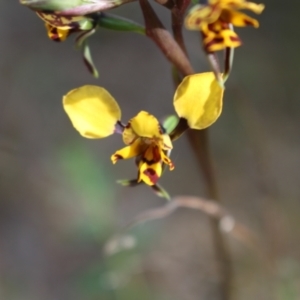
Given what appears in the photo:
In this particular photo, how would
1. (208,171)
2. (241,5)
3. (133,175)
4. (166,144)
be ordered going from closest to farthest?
(241,5) → (166,144) → (208,171) → (133,175)

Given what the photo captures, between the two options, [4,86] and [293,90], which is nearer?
[293,90]

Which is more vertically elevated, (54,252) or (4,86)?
(4,86)

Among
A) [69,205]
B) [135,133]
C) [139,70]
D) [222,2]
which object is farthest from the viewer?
[139,70]

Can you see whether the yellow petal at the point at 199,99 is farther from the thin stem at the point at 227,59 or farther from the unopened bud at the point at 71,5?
the unopened bud at the point at 71,5

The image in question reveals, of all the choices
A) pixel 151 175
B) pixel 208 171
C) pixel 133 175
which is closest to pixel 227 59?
pixel 151 175

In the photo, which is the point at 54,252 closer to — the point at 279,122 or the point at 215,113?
the point at 279,122

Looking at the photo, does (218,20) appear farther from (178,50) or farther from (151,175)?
(151,175)

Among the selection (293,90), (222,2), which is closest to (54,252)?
(293,90)
